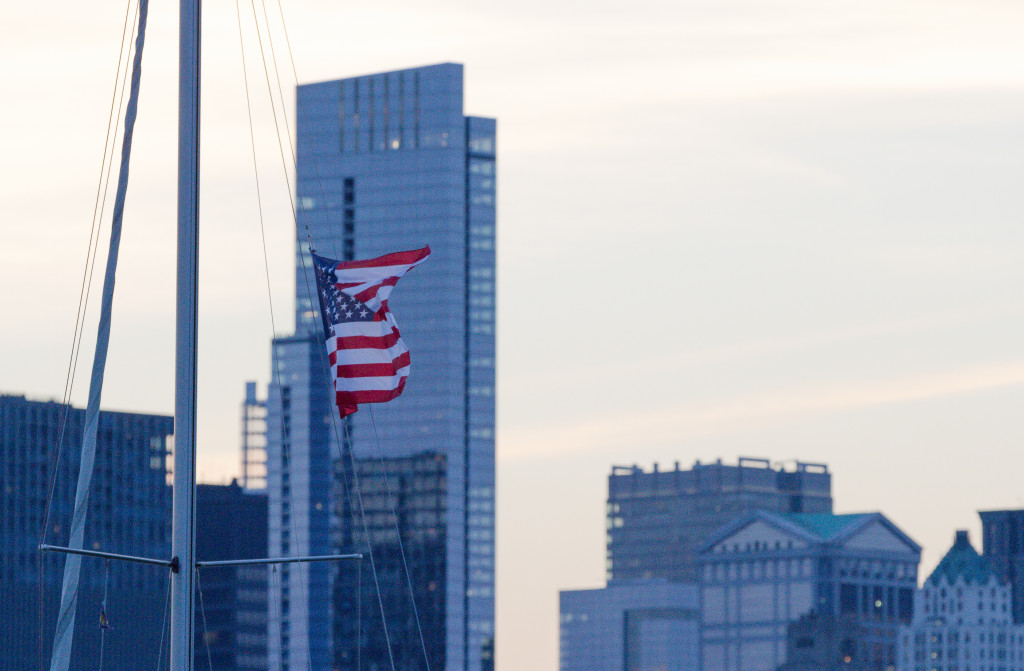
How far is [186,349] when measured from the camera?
24.0 meters

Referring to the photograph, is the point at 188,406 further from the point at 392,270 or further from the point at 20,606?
the point at 20,606

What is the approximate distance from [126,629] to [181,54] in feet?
571

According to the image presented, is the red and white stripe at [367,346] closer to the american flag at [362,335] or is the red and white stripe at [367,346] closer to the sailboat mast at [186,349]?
the american flag at [362,335]

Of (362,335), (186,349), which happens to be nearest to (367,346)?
(362,335)

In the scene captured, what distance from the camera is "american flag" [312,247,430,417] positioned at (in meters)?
28.8

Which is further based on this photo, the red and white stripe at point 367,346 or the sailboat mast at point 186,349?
the red and white stripe at point 367,346

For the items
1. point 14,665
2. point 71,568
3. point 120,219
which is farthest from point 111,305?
point 14,665

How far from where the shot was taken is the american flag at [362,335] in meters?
28.8

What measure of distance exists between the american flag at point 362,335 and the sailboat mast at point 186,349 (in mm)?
4653

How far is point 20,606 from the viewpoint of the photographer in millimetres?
190625

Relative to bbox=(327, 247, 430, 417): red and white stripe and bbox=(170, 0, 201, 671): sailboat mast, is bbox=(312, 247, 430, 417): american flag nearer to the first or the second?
bbox=(327, 247, 430, 417): red and white stripe

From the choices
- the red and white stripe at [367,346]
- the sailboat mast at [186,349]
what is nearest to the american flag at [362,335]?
the red and white stripe at [367,346]

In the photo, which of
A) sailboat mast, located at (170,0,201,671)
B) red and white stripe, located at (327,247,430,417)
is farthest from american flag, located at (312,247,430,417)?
sailboat mast, located at (170,0,201,671)

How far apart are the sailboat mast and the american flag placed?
183 inches
